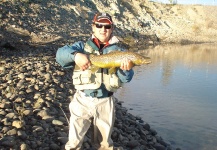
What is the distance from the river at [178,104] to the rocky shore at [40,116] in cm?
108

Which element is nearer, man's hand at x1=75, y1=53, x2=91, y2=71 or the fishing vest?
man's hand at x1=75, y1=53, x2=91, y2=71

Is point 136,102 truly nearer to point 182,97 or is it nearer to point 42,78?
point 182,97

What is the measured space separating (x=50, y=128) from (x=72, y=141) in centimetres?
240

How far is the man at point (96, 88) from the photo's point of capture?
4875 mm

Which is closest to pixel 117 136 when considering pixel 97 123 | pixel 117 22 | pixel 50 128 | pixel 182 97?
pixel 50 128

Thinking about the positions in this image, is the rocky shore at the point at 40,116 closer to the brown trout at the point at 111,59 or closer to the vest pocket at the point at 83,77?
the vest pocket at the point at 83,77

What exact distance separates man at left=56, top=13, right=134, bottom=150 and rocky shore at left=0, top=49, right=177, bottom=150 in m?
1.56

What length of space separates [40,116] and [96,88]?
3337 mm

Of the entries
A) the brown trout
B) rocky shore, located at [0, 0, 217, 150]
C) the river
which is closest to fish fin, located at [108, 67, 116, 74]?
the brown trout

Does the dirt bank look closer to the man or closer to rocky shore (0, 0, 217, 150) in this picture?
rocky shore (0, 0, 217, 150)

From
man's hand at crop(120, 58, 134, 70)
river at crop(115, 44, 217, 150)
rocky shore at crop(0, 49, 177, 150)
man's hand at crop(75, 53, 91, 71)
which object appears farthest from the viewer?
river at crop(115, 44, 217, 150)

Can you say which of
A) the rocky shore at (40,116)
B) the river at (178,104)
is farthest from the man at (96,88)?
the river at (178,104)

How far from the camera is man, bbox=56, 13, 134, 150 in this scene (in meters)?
4.88

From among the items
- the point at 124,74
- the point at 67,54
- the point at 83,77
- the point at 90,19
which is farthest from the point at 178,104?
the point at 90,19
